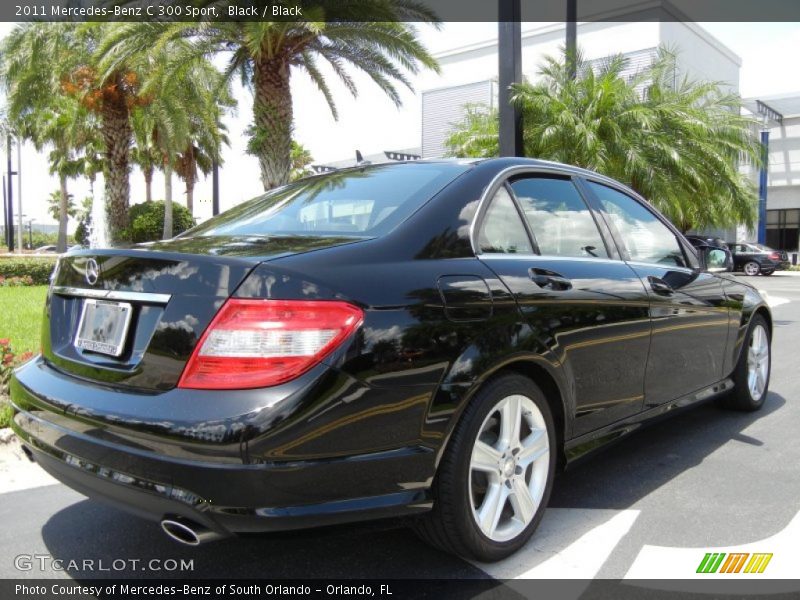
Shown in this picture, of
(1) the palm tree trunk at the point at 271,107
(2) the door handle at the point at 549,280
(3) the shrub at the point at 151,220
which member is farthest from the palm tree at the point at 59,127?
(2) the door handle at the point at 549,280

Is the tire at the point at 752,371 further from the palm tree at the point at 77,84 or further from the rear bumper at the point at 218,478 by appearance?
the palm tree at the point at 77,84

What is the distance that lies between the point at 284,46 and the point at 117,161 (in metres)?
9.29

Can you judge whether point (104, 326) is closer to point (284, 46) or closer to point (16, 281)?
point (284, 46)

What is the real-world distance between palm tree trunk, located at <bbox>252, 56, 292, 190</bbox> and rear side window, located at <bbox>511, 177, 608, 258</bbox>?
9895 millimetres

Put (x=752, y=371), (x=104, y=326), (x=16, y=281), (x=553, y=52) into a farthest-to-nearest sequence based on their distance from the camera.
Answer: (x=553, y=52) < (x=16, y=281) < (x=752, y=371) < (x=104, y=326)

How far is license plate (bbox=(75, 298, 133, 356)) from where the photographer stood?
7.87 feet

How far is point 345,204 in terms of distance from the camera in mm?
3043

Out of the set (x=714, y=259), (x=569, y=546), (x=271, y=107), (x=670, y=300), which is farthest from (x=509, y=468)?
(x=271, y=107)

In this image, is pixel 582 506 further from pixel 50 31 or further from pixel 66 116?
pixel 66 116

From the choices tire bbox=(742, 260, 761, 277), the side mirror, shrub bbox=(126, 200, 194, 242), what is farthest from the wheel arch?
tire bbox=(742, 260, 761, 277)

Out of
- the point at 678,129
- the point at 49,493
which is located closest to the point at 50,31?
the point at 678,129

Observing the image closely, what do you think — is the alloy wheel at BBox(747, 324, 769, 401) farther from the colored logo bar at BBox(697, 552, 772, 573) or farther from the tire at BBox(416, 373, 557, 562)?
the tire at BBox(416, 373, 557, 562)

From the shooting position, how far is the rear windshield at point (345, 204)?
2.77 metres

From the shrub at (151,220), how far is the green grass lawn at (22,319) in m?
17.0
